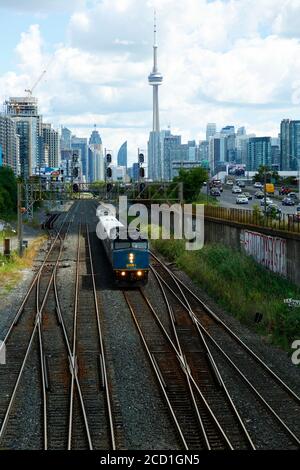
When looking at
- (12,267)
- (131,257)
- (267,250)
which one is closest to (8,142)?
(12,267)

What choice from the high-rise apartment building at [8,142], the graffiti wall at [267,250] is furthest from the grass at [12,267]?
the high-rise apartment building at [8,142]

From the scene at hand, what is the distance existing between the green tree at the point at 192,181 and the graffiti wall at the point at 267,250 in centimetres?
3201

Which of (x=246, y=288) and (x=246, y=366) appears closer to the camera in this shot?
(x=246, y=366)

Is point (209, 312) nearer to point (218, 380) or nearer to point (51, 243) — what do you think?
point (218, 380)

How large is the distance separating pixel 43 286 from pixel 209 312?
10.1 m

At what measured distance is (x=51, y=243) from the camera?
56531 millimetres

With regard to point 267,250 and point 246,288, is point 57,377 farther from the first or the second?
point 267,250

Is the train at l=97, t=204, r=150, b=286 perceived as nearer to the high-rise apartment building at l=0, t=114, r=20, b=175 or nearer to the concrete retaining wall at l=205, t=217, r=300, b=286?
the concrete retaining wall at l=205, t=217, r=300, b=286

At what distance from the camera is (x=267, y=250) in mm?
33094

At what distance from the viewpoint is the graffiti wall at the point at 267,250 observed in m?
30.6

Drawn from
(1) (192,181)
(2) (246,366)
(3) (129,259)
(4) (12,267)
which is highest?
(1) (192,181)

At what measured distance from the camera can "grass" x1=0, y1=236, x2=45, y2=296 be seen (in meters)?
32.8

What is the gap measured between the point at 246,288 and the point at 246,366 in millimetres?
11328

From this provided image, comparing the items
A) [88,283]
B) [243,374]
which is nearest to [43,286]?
[88,283]
